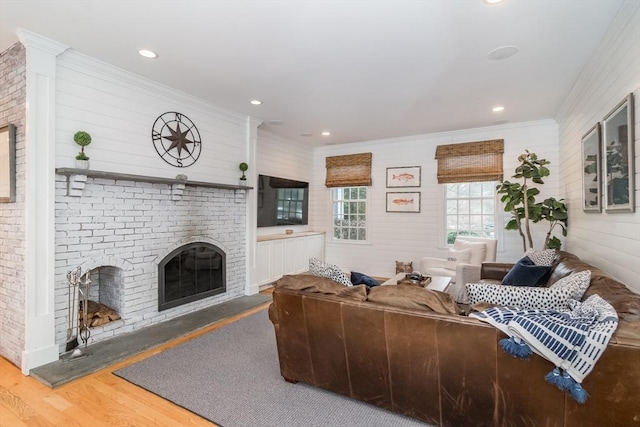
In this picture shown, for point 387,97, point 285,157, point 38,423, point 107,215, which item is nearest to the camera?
point 38,423

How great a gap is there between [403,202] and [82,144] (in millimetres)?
4901

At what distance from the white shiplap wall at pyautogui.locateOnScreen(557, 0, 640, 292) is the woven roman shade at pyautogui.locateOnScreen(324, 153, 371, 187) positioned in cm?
323

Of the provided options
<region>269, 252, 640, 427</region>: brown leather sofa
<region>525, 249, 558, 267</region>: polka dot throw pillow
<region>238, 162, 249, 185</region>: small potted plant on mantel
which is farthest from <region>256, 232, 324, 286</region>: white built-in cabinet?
<region>525, 249, 558, 267</region>: polka dot throw pillow

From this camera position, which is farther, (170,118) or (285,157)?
(285,157)

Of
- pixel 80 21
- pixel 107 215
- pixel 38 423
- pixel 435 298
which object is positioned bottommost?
pixel 38 423

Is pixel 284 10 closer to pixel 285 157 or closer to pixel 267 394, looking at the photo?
pixel 267 394

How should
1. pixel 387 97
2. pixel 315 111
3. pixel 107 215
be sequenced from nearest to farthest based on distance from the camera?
pixel 107 215
pixel 387 97
pixel 315 111

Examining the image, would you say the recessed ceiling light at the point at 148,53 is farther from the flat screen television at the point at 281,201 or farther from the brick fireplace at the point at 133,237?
the flat screen television at the point at 281,201

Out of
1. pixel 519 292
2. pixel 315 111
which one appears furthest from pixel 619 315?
pixel 315 111

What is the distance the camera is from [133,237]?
3.43 m

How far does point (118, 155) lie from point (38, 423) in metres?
2.37

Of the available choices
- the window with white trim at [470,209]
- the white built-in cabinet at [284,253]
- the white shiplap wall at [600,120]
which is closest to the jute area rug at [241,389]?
the white shiplap wall at [600,120]

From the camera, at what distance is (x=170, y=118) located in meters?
3.82

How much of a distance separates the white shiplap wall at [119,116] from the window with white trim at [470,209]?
4.00 m
